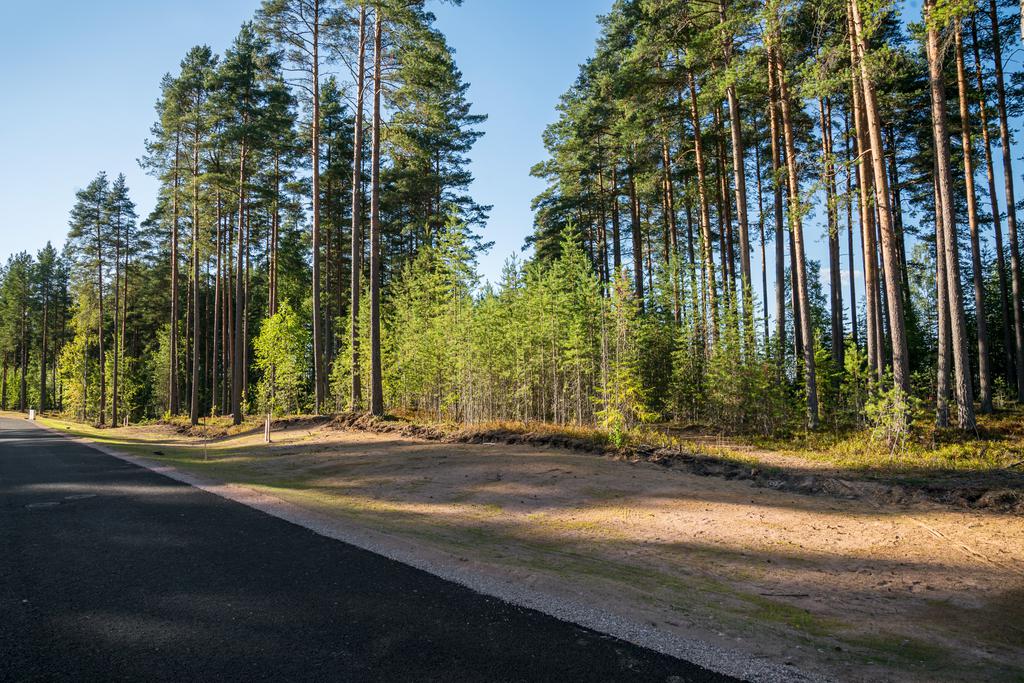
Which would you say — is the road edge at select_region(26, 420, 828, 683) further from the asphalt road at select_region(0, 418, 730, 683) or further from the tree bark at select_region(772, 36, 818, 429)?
the tree bark at select_region(772, 36, 818, 429)

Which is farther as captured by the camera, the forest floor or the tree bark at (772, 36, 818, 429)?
the tree bark at (772, 36, 818, 429)

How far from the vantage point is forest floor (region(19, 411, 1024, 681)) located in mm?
3729

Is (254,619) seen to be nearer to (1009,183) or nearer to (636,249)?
(636,249)

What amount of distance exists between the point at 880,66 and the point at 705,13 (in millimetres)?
5817

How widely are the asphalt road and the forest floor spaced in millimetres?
807

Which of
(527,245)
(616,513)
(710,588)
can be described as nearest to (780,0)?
(616,513)

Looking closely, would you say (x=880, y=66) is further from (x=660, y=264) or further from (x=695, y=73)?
(x=660, y=264)

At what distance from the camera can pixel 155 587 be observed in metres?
4.08

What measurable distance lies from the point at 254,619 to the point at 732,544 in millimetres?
5053

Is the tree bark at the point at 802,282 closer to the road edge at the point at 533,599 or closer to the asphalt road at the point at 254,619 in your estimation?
the road edge at the point at 533,599

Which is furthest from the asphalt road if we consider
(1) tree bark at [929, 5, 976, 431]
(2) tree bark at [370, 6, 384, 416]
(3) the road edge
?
(1) tree bark at [929, 5, 976, 431]

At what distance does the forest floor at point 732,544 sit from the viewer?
3.73m

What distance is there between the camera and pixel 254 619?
353cm

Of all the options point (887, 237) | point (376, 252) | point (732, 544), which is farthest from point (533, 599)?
point (376, 252)
